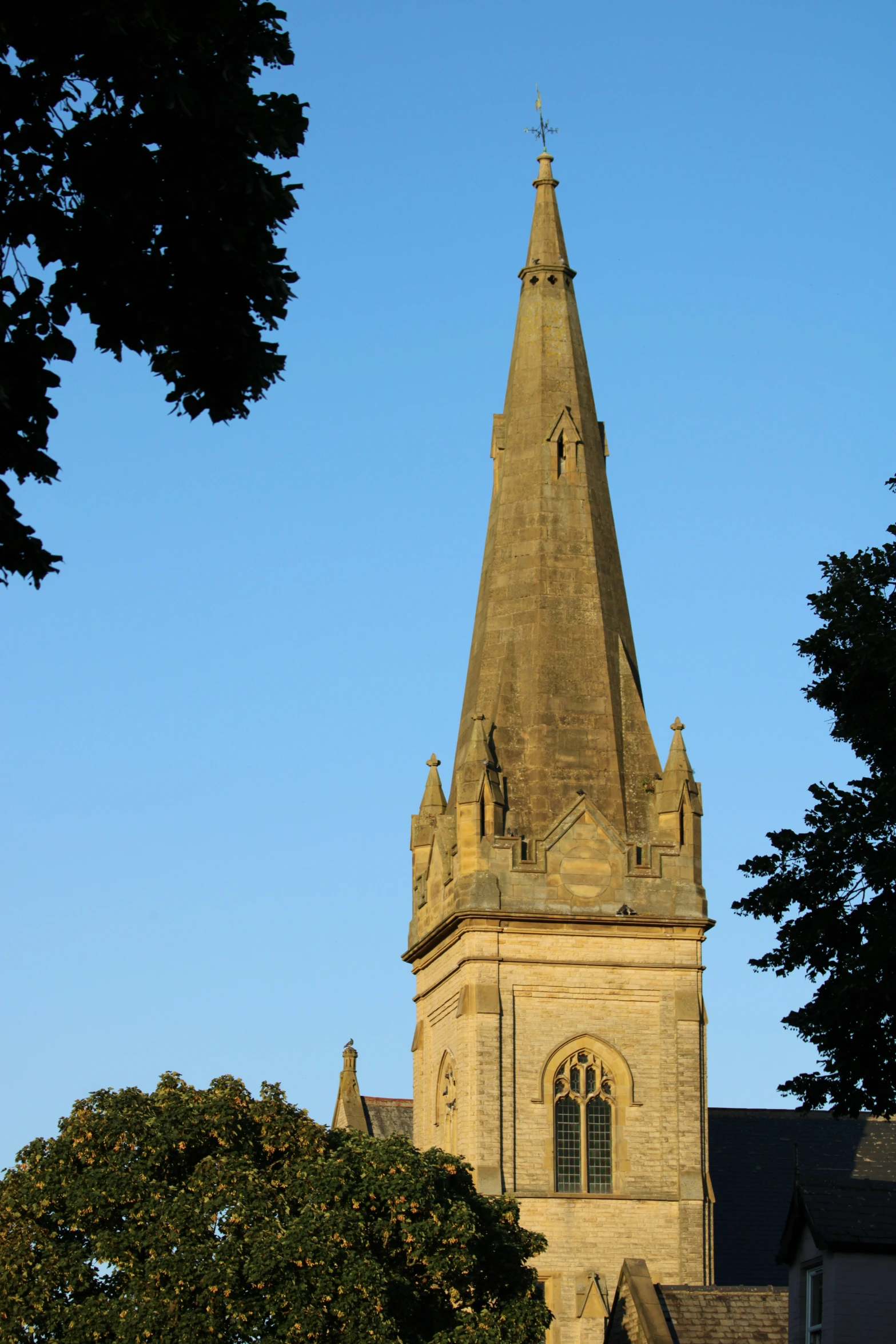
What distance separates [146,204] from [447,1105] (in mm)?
37031

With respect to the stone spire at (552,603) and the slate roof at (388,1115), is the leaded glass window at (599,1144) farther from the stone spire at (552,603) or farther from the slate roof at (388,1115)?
the slate roof at (388,1115)

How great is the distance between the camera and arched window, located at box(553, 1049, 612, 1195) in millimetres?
46438

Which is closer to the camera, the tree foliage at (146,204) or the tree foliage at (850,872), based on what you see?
the tree foliage at (146,204)

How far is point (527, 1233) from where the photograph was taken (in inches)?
1586

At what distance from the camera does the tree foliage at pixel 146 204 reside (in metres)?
13.8

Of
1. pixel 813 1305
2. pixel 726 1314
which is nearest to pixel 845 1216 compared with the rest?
pixel 813 1305

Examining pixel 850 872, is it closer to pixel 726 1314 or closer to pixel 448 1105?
pixel 726 1314

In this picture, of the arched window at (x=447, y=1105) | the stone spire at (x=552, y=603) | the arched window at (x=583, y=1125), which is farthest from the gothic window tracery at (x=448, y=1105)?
the stone spire at (x=552, y=603)

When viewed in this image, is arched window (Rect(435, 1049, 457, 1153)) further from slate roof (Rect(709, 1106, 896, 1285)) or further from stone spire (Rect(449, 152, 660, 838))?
slate roof (Rect(709, 1106, 896, 1285))

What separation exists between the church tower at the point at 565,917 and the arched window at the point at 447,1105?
0.26 feet

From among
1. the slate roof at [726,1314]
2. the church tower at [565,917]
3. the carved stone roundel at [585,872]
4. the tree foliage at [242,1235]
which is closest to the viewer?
the tree foliage at [242,1235]

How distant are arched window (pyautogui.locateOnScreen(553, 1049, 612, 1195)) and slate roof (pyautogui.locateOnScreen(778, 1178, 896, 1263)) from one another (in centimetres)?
→ 1664

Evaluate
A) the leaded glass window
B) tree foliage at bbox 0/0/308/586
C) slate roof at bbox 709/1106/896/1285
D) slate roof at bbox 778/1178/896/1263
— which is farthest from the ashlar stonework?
tree foliage at bbox 0/0/308/586

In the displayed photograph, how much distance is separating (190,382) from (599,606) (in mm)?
36535
